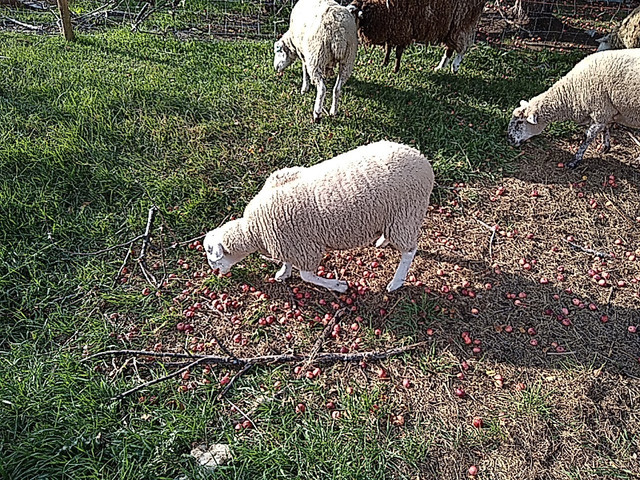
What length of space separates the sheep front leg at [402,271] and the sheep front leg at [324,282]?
0.35m

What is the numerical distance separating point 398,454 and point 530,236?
7.66 ft

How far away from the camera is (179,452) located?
8.65 ft

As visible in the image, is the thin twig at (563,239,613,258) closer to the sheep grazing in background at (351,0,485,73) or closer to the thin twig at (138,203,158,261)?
the sheep grazing in background at (351,0,485,73)

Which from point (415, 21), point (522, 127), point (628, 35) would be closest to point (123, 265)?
point (522, 127)

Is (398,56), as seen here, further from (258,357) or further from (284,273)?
(258,357)

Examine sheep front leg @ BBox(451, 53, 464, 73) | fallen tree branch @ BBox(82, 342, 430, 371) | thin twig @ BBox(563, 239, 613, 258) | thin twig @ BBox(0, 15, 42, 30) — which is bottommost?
fallen tree branch @ BBox(82, 342, 430, 371)

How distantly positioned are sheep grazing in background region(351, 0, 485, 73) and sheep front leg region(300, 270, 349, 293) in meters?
3.69

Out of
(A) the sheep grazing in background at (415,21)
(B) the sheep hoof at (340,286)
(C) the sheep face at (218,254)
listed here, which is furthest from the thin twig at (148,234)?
(A) the sheep grazing in background at (415,21)

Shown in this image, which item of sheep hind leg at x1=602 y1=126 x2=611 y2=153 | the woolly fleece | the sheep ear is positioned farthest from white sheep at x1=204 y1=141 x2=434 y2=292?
sheep hind leg at x1=602 y1=126 x2=611 y2=153

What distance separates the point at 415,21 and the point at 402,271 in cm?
371

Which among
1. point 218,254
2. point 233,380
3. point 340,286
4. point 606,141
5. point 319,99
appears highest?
point 319,99

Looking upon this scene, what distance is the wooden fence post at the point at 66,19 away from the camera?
21.4 ft

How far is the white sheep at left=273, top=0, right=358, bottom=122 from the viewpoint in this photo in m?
4.77

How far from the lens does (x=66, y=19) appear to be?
6.58m
